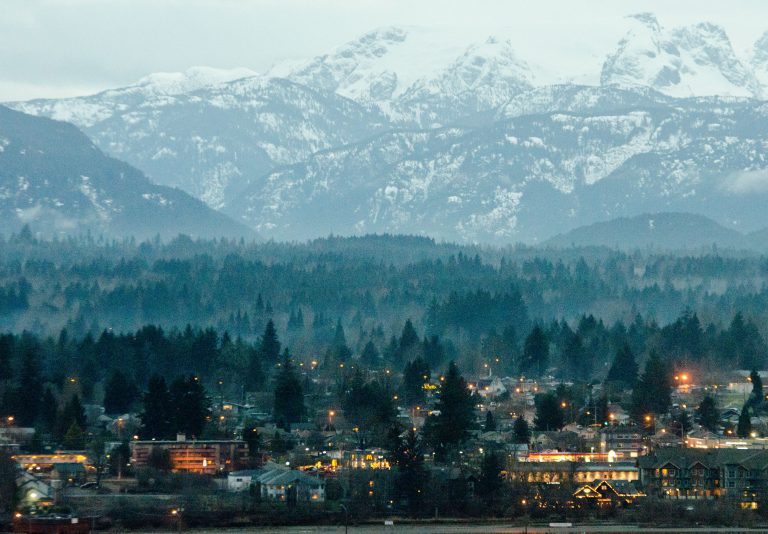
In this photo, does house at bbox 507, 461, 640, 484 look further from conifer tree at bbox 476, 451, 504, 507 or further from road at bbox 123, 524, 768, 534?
road at bbox 123, 524, 768, 534

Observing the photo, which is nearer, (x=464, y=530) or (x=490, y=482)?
(x=464, y=530)

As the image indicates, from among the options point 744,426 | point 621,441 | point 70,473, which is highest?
point 744,426

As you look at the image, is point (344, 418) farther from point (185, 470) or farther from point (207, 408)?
point (185, 470)

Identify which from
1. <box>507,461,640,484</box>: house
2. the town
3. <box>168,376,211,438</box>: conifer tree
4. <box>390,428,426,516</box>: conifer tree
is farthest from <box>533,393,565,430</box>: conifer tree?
<box>390,428,426,516</box>: conifer tree

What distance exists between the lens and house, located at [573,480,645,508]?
149 metres

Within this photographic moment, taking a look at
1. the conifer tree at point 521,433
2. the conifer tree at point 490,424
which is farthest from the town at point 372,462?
the conifer tree at point 490,424

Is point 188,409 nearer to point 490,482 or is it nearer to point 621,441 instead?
point 621,441

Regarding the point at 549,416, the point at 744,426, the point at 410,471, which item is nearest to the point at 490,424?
the point at 549,416

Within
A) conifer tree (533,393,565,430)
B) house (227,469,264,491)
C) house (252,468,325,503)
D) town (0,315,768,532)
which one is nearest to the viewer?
town (0,315,768,532)

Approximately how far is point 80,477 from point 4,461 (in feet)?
35.6

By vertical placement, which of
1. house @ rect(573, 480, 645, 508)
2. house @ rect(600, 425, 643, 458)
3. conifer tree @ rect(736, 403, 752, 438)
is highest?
conifer tree @ rect(736, 403, 752, 438)

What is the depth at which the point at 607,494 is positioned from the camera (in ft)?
495

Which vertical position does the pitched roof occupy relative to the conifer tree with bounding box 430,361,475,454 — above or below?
below

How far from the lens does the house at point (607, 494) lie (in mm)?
148750
